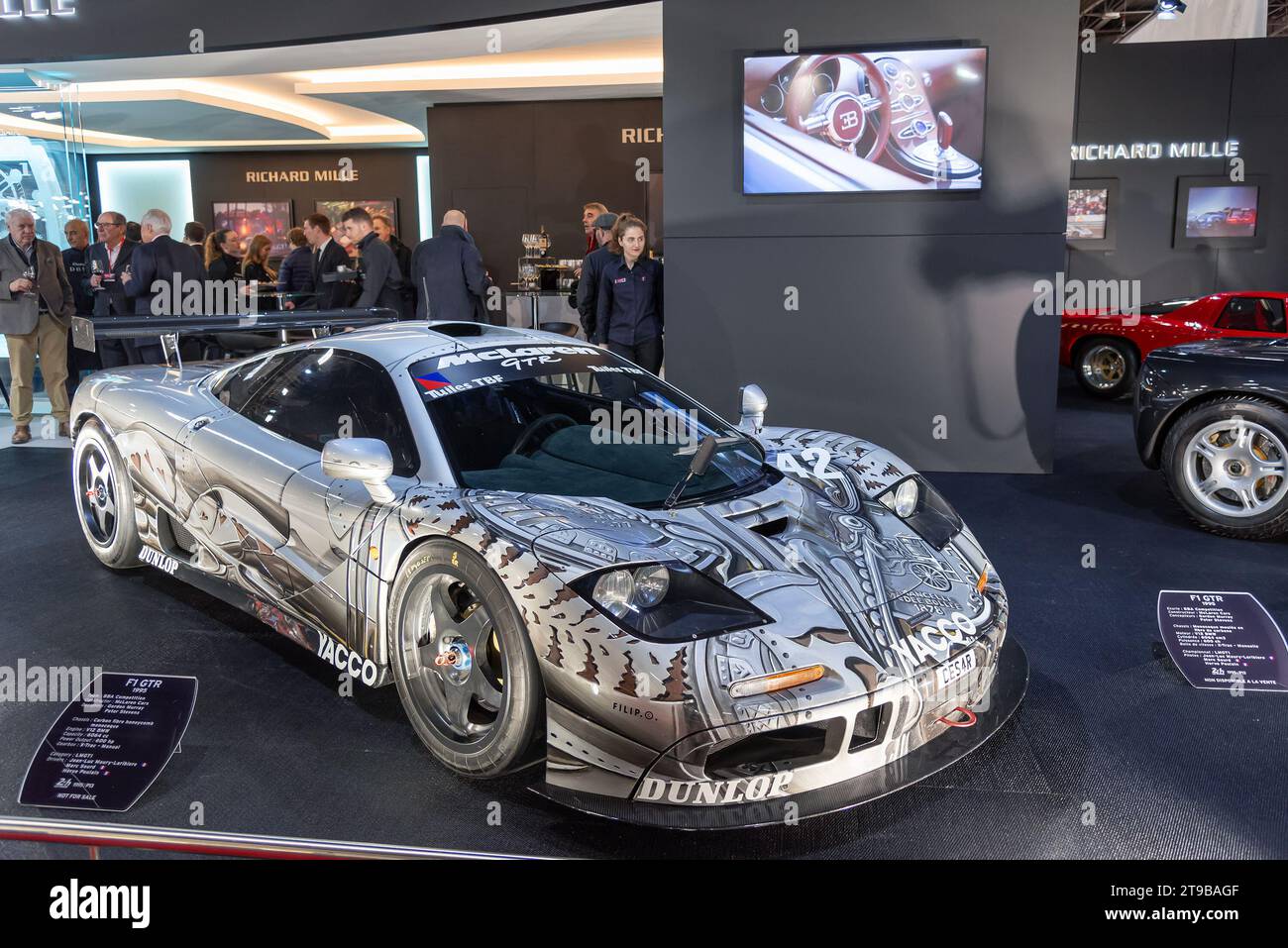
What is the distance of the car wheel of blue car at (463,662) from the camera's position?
93.8 inches

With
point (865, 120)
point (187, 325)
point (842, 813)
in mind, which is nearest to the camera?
point (842, 813)

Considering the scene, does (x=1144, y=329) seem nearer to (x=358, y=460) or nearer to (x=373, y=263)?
(x=373, y=263)

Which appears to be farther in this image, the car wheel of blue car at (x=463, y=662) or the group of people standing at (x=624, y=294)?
the group of people standing at (x=624, y=294)

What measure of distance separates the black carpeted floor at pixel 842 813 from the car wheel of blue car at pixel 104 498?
0.14 metres

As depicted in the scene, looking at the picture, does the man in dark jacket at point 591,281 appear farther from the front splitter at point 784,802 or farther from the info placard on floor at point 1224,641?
the front splitter at point 784,802

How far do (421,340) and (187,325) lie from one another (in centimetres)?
174

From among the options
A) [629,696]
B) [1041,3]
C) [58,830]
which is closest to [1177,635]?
[629,696]

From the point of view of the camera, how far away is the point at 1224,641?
319 centimetres

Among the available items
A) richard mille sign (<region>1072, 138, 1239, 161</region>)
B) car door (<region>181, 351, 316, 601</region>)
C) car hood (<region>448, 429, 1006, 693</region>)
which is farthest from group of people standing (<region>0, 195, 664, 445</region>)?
richard mille sign (<region>1072, 138, 1239, 161</region>)

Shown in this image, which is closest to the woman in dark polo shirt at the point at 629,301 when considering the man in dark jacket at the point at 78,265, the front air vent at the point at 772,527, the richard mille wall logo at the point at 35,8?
the front air vent at the point at 772,527

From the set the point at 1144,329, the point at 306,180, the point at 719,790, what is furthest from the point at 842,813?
the point at 306,180

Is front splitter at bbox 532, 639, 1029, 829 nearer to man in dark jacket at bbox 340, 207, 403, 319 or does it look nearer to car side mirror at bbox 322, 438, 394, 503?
car side mirror at bbox 322, 438, 394, 503

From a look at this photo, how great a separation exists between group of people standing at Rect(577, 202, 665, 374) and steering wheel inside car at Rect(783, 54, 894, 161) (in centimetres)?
129
